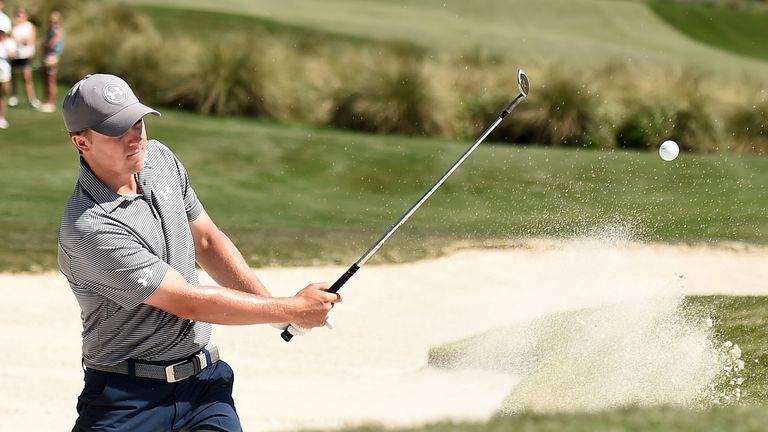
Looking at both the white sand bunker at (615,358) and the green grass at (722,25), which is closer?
the white sand bunker at (615,358)

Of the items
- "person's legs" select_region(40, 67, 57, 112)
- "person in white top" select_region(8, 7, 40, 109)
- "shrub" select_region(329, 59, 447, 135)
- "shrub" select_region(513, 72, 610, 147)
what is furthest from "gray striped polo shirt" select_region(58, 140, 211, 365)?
"person in white top" select_region(8, 7, 40, 109)

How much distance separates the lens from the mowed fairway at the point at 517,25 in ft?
92.7

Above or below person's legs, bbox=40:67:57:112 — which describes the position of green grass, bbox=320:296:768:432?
above

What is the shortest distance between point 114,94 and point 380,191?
10165 mm

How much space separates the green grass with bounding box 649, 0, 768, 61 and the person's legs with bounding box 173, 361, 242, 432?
2925cm

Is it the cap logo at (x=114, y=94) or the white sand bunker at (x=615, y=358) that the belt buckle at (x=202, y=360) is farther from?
the white sand bunker at (x=615, y=358)

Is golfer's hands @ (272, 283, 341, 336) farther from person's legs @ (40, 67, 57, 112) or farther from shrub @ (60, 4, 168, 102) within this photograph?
shrub @ (60, 4, 168, 102)

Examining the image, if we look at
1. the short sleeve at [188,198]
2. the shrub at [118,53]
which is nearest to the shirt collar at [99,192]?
the short sleeve at [188,198]

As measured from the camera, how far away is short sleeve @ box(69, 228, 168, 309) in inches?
162

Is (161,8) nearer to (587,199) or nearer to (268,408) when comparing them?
(587,199)

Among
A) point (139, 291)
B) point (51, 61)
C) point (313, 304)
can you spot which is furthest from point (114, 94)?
point (51, 61)

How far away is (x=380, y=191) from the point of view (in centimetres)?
1427

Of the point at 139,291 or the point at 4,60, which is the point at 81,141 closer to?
the point at 139,291

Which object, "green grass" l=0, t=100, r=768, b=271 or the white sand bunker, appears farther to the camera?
"green grass" l=0, t=100, r=768, b=271
